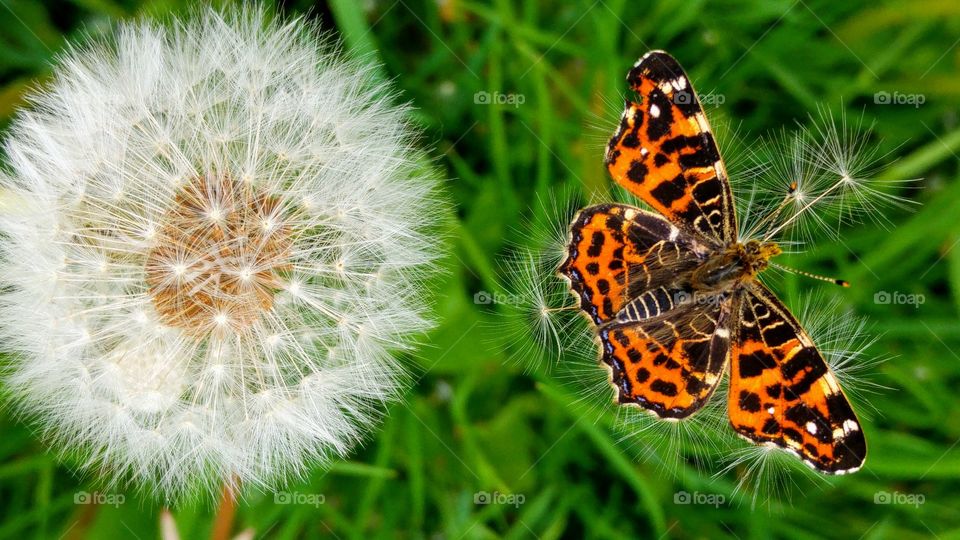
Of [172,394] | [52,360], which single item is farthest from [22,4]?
[172,394]

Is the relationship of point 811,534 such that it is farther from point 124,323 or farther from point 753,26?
point 124,323

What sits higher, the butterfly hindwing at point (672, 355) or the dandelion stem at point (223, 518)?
the butterfly hindwing at point (672, 355)

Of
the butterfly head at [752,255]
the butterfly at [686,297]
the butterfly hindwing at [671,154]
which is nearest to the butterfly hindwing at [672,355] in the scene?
the butterfly at [686,297]

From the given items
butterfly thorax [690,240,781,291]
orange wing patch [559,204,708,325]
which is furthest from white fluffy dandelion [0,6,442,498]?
butterfly thorax [690,240,781,291]

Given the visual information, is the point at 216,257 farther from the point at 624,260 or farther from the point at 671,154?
the point at 671,154

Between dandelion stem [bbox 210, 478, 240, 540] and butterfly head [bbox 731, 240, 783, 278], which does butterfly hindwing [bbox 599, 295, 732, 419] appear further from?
dandelion stem [bbox 210, 478, 240, 540]

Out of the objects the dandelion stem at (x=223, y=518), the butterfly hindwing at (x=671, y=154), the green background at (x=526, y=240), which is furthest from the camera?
the green background at (x=526, y=240)

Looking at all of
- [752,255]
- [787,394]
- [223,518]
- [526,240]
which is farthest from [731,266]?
[223,518]

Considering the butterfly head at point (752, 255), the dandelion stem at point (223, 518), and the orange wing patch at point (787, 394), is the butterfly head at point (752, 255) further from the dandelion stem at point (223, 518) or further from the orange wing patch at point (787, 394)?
the dandelion stem at point (223, 518)
